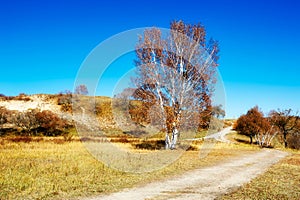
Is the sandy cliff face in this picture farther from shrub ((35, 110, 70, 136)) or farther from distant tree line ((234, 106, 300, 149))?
distant tree line ((234, 106, 300, 149))

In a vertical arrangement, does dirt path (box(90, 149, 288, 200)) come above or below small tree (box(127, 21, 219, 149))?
below

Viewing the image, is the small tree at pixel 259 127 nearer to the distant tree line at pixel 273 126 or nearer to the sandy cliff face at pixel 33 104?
the distant tree line at pixel 273 126

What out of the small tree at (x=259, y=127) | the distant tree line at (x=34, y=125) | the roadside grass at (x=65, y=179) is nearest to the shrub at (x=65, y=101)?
the distant tree line at (x=34, y=125)

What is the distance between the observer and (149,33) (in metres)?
27.5

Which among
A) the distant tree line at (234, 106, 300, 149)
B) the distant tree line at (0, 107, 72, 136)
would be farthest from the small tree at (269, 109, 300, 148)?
the distant tree line at (0, 107, 72, 136)

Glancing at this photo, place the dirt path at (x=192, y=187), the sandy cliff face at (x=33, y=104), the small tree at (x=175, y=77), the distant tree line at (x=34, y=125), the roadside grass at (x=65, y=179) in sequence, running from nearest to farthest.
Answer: the dirt path at (x=192, y=187)
the roadside grass at (x=65, y=179)
the small tree at (x=175, y=77)
the distant tree line at (x=34, y=125)
the sandy cliff face at (x=33, y=104)

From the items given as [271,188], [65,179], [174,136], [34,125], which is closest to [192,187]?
[271,188]

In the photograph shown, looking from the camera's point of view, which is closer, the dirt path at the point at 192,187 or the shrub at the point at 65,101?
the dirt path at the point at 192,187

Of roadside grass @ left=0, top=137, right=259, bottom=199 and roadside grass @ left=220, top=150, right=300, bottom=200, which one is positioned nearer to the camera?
roadside grass @ left=0, top=137, right=259, bottom=199

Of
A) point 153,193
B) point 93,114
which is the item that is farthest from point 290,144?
point 153,193

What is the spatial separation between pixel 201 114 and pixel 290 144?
30.9 metres

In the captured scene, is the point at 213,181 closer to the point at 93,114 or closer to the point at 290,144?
the point at 290,144

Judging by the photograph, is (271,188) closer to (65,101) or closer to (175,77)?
(175,77)

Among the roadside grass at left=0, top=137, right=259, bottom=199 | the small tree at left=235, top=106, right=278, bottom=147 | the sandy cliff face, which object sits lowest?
the roadside grass at left=0, top=137, right=259, bottom=199
